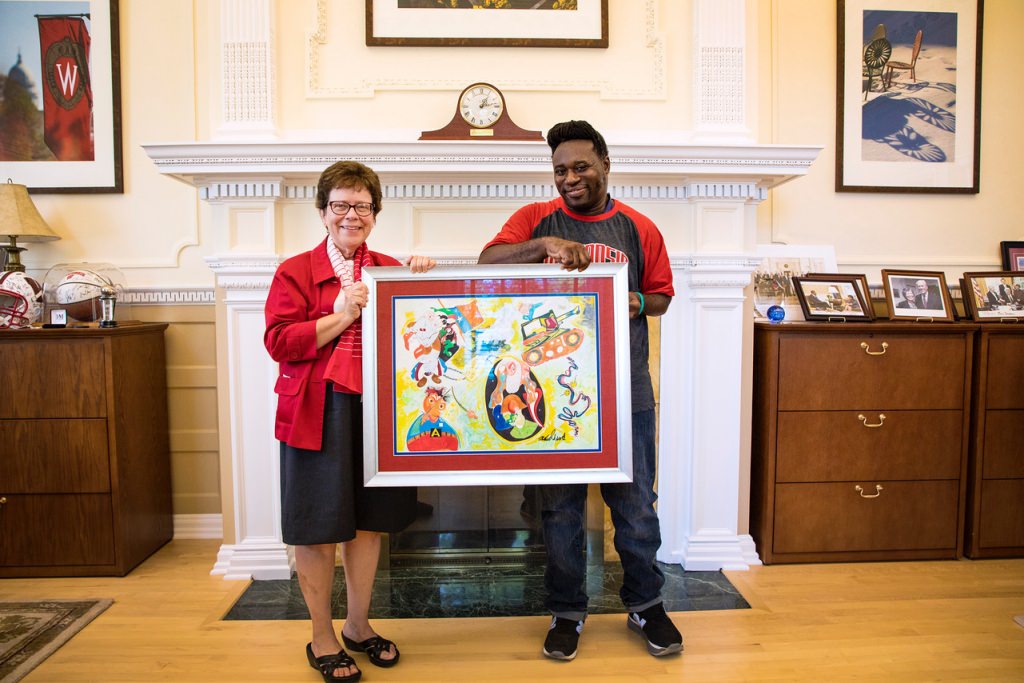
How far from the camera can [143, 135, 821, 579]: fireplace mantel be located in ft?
7.91

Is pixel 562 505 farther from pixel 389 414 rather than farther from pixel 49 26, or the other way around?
pixel 49 26

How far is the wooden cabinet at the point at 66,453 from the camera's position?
2.48 metres

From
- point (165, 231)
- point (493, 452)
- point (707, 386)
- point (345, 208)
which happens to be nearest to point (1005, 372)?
point (707, 386)

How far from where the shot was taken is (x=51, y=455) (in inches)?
99.0

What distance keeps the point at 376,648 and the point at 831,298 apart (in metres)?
2.30

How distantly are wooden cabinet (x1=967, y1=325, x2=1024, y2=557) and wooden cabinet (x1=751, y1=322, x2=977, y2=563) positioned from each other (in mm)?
51

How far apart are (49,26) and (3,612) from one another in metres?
2.51

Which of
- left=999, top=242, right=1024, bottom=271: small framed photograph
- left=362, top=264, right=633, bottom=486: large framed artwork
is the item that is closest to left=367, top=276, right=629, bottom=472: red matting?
left=362, top=264, right=633, bottom=486: large framed artwork

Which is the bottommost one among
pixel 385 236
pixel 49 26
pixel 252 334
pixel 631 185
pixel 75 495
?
pixel 75 495

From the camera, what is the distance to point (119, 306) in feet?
9.59

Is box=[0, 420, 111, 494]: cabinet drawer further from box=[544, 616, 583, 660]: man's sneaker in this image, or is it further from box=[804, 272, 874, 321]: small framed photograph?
box=[804, 272, 874, 321]: small framed photograph

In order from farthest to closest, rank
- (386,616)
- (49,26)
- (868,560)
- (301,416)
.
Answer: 1. (49,26)
2. (868,560)
3. (386,616)
4. (301,416)

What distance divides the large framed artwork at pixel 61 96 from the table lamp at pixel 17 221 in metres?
0.19

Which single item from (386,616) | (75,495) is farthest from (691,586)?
(75,495)
